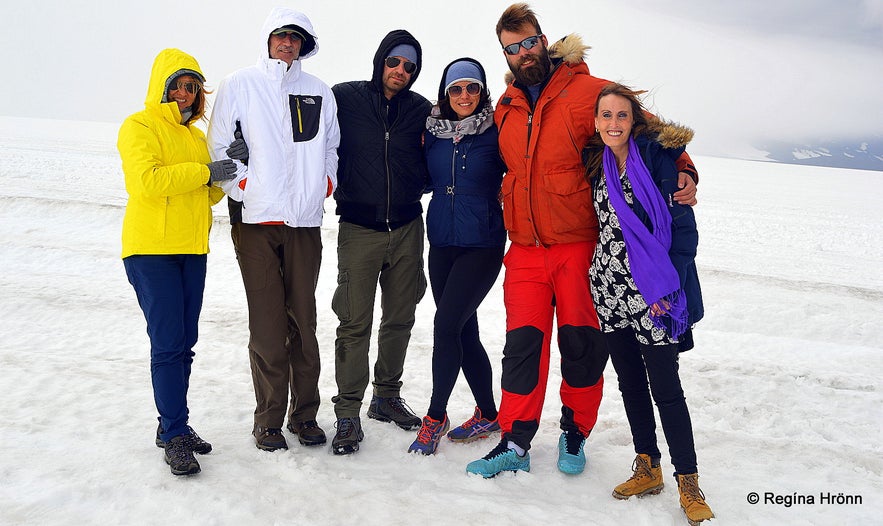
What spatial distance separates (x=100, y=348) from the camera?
20.6ft

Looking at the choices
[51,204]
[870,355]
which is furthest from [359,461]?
[51,204]

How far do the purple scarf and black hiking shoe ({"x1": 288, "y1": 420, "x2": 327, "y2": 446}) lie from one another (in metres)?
2.37

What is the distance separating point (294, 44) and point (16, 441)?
3.19 meters

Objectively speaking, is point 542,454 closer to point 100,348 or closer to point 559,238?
point 559,238

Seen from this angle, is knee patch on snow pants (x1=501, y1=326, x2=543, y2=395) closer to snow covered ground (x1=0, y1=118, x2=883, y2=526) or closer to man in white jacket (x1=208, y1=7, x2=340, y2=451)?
snow covered ground (x1=0, y1=118, x2=883, y2=526)

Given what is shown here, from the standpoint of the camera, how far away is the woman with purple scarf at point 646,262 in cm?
334

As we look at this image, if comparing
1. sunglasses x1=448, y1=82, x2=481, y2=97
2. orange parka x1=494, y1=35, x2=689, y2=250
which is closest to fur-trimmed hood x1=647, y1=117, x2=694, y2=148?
orange parka x1=494, y1=35, x2=689, y2=250

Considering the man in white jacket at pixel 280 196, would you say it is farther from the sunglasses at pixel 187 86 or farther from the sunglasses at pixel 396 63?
the sunglasses at pixel 396 63

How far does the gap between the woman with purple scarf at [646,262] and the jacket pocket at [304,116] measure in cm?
181

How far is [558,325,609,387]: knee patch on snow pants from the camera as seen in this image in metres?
3.88

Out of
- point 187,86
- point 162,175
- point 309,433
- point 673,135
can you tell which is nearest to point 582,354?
point 673,135

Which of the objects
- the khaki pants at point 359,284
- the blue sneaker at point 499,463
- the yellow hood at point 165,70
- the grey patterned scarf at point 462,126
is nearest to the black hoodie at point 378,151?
the khaki pants at point 359,284

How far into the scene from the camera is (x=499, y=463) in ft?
12.7

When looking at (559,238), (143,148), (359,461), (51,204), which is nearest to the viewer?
(143,148)
